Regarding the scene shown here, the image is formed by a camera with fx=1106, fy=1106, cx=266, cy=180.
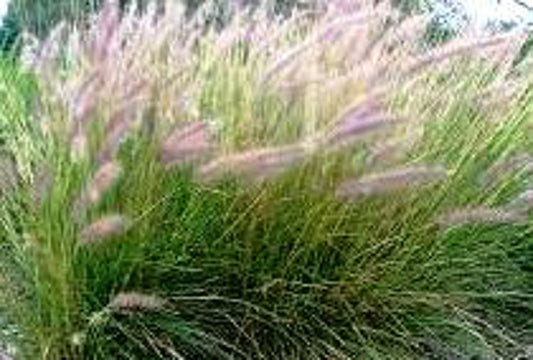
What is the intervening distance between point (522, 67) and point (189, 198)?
3.85 ft

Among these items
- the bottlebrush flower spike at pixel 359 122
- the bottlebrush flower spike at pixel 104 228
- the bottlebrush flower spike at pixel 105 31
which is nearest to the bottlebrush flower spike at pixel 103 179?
the bottlebrush flower spike at pixel 104 228

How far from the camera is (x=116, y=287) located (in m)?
2.32

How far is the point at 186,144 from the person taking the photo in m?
2.04

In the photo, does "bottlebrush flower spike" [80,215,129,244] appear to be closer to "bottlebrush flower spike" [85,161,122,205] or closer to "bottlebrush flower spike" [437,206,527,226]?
"bottlebrush flower spike" [85,161,122,205]

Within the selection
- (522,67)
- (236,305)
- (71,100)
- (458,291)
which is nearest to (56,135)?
(71,100)

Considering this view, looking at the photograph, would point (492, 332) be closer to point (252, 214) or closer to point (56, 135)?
point (252, 214)

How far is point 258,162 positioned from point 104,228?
336 mm

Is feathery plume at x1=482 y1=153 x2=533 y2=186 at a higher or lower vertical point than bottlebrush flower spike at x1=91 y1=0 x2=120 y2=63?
lower

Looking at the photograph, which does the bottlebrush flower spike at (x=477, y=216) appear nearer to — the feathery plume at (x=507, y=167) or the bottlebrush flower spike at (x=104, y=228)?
the feathery plume at (x=507, y=167)

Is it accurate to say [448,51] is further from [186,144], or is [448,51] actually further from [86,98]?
[86,98]

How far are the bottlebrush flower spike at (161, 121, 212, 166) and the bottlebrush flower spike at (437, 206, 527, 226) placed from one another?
1.92 feet

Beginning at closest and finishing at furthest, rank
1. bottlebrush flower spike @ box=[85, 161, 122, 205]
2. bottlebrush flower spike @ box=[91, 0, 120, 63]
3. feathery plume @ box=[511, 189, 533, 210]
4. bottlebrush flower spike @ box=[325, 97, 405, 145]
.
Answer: bottlebrush flower spike @ box=[85, 161, 122, 205] < bottlebrush flower spike @ box=[325, 97, 405, 145] < bottlebrush flower spike @ box=[91, 0, 120, 63] < feathery plume @ box=[511, 189, 533, 210]

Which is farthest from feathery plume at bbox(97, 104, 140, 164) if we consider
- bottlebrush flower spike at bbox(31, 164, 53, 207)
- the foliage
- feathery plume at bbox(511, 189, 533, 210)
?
feathery plume at bbox(511, 189, 533, 210)

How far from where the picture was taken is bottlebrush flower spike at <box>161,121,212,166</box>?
2.03 m
